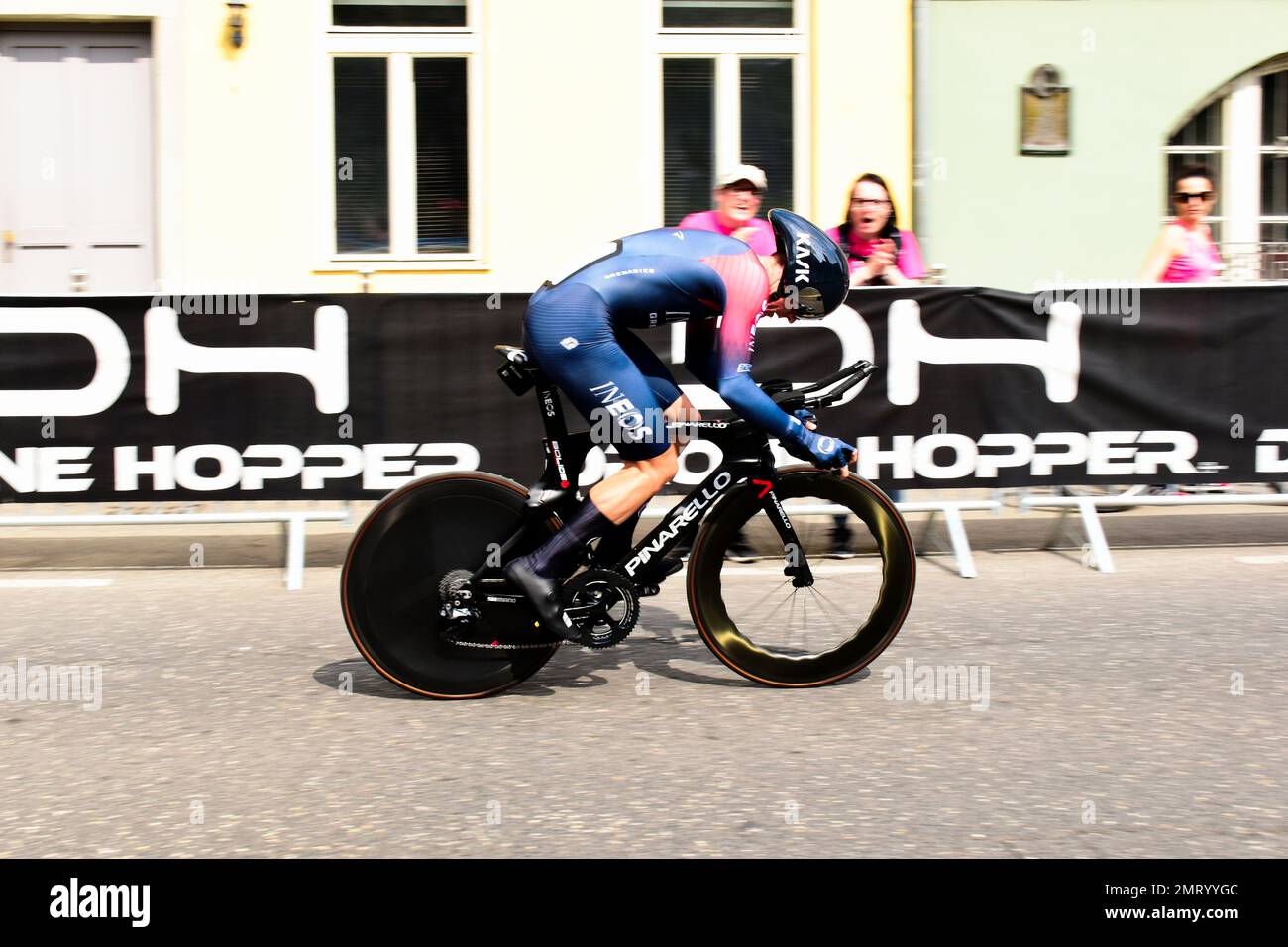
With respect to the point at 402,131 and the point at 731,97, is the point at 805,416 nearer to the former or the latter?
the point at 731,97

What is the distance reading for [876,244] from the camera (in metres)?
8.88

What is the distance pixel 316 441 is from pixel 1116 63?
25.6ft

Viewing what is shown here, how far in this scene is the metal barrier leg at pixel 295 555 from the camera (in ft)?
25.0

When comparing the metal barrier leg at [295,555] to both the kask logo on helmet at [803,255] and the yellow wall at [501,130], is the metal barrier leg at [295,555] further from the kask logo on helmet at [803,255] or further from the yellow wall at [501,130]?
the yellow wall at [501,130]

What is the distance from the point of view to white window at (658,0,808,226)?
40.5 feet

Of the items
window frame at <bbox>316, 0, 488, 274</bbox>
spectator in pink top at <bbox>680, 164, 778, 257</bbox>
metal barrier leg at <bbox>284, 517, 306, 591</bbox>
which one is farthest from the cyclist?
window frame at <bbox>316, 0, 488, 274</bbox>

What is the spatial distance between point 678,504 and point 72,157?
8.52 meters

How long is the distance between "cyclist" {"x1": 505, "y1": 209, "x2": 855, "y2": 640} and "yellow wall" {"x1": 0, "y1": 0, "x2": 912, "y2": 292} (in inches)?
270

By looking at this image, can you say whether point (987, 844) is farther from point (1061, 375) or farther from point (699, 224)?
point (699, 224)

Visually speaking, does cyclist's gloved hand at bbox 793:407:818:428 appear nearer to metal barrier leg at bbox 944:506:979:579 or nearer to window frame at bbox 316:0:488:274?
metal barrier leg at bbox 944:506:979:579

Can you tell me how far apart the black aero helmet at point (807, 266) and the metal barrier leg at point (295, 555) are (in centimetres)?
349

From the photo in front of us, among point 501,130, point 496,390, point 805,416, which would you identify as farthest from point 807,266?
point 501,130

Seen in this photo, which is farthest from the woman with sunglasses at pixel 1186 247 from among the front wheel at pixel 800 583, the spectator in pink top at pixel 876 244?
the front wheel at pixel 800 583
